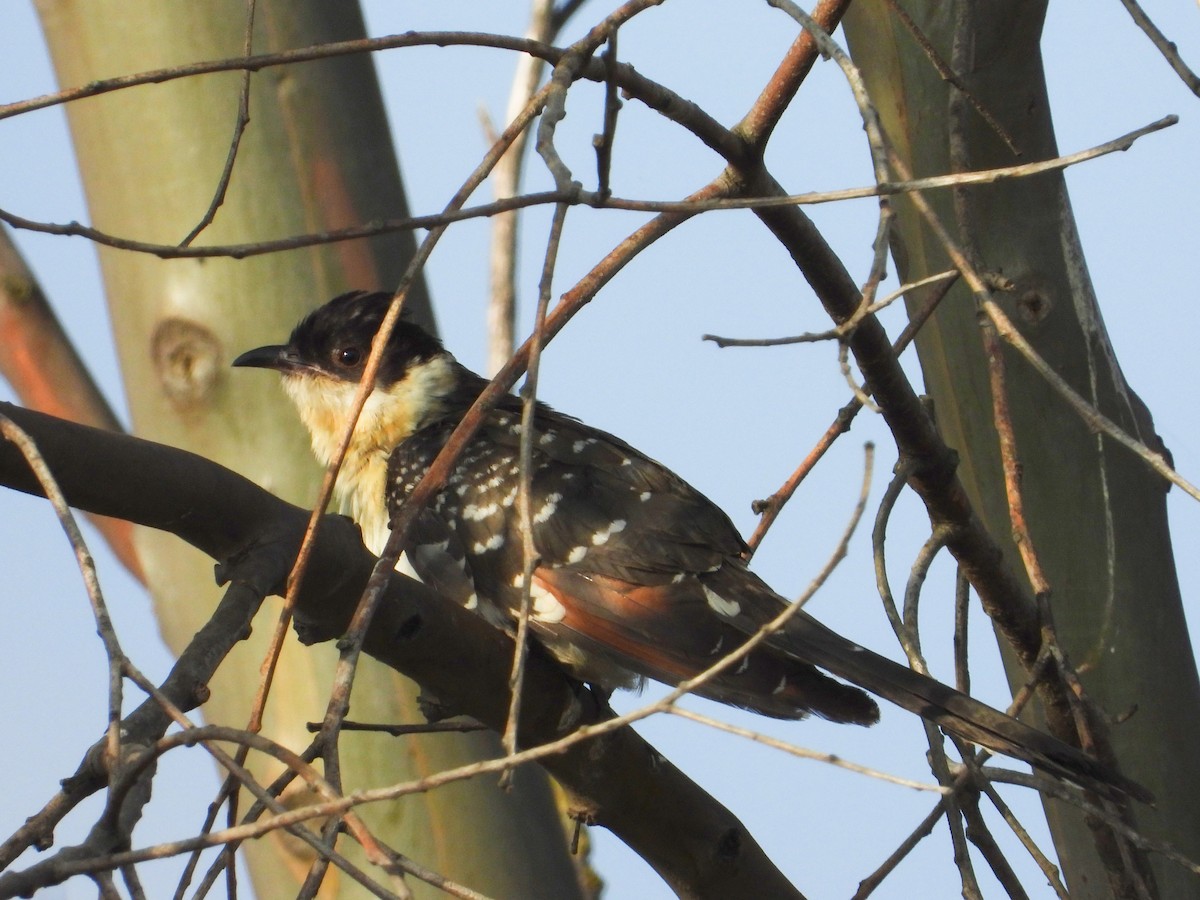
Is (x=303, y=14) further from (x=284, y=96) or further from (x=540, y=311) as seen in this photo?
(x=540, y=311)

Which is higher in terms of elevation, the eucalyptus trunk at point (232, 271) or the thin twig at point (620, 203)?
the eucalyptus trunk at point (232, 271)

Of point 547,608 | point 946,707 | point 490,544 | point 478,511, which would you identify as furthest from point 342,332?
point 946,707

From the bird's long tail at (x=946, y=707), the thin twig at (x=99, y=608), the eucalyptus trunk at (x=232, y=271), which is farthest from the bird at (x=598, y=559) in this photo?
the thin twig at (x=99, y=608)

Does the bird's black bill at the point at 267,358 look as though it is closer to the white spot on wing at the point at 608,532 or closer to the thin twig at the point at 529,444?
the white spot on wing at the point at 608,532

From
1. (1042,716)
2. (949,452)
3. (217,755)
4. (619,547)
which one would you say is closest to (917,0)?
(949,452)

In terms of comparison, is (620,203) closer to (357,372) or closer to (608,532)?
(608,532)

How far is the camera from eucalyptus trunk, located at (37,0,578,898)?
4281 mm

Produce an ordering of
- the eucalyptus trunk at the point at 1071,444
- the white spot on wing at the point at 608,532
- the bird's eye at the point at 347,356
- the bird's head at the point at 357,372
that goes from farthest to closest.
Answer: the bird's eye at the point at 347,356
the bird's head at the point at 357,372
the white spot on wing at the point at 608,532
the eucalyptus trunk at the point at 1071,444

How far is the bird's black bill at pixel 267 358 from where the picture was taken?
14.2 feet

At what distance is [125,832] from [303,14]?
10.8 ft

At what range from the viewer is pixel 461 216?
2088mm

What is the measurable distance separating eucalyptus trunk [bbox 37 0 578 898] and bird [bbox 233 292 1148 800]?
0.16 metres

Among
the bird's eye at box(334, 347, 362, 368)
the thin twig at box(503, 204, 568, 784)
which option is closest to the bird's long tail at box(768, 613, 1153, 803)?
the thin twig at box(503, 204, 568, 784)

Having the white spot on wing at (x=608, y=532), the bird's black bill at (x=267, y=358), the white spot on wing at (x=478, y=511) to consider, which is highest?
the bird's black bill at (x=267, y=358)
